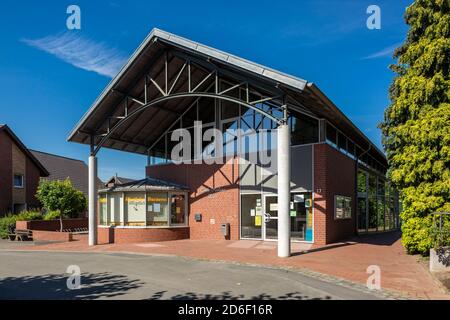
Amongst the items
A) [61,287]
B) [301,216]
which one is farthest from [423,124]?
[61,287]

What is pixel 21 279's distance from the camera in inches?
362

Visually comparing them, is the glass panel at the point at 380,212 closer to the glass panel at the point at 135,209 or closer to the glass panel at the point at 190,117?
the glass panel at the point at 190,117

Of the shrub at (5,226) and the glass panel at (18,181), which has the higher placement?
the glass panel at (18,181)

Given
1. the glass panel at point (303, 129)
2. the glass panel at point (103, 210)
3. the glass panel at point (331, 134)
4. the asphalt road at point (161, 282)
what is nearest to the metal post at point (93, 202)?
the glass panel at point (103, 210)

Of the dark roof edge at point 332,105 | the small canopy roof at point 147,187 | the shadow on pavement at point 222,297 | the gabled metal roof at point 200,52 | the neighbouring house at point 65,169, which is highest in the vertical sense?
the gabled metal roof at point 200,52

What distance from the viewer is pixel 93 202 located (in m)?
17.4

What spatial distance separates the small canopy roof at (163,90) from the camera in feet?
43.5

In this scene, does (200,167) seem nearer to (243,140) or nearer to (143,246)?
(243,140)

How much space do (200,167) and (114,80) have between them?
19.2 feet

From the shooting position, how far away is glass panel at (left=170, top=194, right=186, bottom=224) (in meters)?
18.5

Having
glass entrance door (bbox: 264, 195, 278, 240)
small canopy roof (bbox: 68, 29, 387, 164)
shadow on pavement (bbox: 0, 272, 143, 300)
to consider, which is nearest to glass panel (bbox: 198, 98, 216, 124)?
small canopy roof (bbox: 68, 29, 387, 164)

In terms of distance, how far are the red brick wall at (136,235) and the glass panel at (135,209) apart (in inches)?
15.3

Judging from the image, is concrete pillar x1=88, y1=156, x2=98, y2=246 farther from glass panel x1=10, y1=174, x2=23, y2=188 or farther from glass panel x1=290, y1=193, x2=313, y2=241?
glass panel x1=10, y1=174, x2=23, y2=188

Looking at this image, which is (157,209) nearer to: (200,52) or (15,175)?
(200,52)
